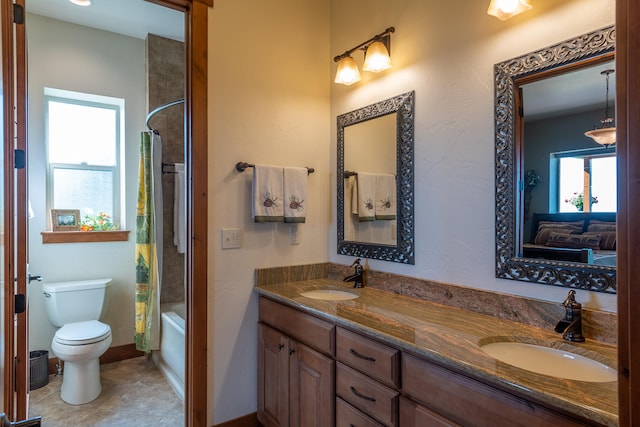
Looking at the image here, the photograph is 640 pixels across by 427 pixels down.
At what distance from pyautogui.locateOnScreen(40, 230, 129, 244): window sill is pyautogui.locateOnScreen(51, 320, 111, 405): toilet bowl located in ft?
2.51

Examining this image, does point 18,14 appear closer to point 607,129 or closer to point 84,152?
point 84,152

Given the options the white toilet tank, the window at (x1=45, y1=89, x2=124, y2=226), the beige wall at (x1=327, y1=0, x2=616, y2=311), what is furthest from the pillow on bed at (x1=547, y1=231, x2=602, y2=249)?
the window at (x1=45, y1=89, x2=124, y2=226)

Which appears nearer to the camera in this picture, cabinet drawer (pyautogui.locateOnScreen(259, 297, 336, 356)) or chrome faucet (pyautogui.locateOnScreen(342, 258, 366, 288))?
cabinet drawer (pyautogui.locateOnScreen(259, 297, 336, 356))

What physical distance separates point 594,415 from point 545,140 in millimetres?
966

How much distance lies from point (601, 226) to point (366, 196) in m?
1.17

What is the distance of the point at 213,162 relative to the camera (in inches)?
77.7

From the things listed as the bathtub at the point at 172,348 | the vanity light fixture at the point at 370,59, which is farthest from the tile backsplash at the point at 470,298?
the vanity light fixture at the point at 370,59

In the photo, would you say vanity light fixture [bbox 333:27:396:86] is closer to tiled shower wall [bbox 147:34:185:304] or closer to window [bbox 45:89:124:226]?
tiled shower wall [bbox 147:34:185:304]

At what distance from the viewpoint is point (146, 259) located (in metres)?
2.97

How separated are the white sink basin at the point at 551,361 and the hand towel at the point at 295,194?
50.8 inches

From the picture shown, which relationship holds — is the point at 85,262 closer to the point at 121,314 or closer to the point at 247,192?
the point at 121,314

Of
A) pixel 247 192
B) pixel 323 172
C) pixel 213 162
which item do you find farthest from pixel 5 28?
pixel 323 172

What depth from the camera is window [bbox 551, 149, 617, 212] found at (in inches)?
46.8

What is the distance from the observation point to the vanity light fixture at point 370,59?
191 centimetres
